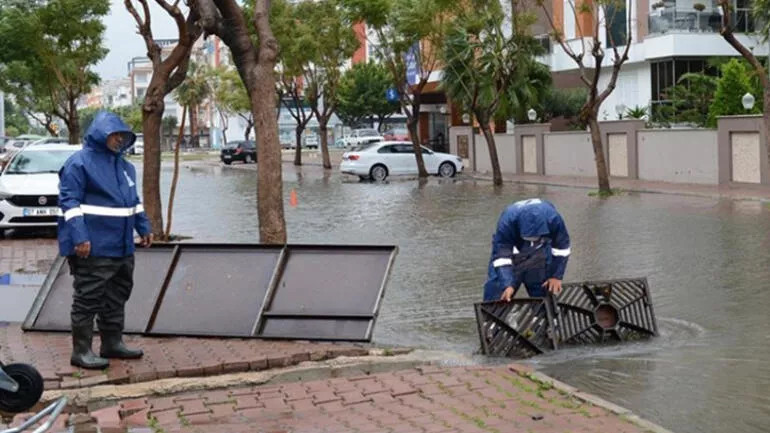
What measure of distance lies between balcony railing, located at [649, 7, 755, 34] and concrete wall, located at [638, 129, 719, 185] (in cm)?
942

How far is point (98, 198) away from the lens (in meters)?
7.98

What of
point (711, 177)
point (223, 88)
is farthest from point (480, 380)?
point (223, 88)

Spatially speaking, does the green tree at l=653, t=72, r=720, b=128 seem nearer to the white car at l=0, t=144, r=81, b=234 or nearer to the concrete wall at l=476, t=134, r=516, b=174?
the concrete wall at l=476, t=134, r=516, b=174

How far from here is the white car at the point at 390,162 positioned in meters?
40.8

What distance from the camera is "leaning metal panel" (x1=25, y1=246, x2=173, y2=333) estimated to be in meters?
9.38

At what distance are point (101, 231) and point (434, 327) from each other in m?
3.57

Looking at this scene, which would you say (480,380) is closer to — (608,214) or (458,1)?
(608,214)

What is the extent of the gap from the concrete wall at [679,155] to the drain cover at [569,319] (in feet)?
70.9

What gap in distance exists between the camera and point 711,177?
3053 centimetres

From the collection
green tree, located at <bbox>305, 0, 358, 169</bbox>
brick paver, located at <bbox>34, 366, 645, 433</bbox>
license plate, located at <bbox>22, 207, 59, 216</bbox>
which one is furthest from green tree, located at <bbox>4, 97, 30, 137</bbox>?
brick paver, located at <bbox>34, 366, 645, 433</bbox>

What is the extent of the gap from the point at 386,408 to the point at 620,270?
7.58m

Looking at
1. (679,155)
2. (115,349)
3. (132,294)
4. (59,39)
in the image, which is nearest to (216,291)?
(132,294)

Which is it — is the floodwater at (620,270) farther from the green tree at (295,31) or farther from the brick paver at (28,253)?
the green tree at (295,31)

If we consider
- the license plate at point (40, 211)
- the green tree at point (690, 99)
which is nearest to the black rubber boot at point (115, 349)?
the license plate at point (40, 211)
